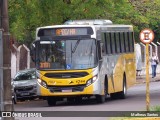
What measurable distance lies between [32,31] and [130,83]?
8100mm

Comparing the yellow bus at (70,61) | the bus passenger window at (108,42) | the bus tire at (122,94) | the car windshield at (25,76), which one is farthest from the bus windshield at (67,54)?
the car windshield at (25,76)

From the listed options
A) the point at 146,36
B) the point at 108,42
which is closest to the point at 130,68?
the point at 108,42

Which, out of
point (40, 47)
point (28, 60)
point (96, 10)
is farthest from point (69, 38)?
point (28, 60)

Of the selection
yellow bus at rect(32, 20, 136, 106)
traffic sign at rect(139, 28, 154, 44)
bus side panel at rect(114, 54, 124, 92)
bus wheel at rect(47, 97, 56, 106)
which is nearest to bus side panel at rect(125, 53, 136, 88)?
bus side panel at rect(114, 54, 124, 92)

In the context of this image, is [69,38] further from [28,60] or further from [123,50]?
[28,60]

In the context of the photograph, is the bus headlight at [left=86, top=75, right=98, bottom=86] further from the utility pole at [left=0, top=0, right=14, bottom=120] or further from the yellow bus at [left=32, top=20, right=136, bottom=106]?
the utility pole at [left=0, top=0, right=14, bottom=120]

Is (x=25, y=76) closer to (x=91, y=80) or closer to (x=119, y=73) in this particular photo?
(x=119, y=73)

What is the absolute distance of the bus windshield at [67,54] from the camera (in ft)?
83.2

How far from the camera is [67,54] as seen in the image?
25.4 metres

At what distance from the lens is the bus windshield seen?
998 inches

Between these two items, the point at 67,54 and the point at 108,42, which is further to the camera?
the point at 108,42

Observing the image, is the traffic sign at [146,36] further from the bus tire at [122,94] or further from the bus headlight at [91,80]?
the bus tire at [122,94]

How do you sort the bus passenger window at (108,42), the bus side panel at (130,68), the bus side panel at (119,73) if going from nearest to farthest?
the bus passenger window at (108,42), the bus side panel at (119,73), the bus side panel at (130,68)

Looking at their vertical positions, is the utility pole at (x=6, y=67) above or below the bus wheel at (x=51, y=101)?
above
